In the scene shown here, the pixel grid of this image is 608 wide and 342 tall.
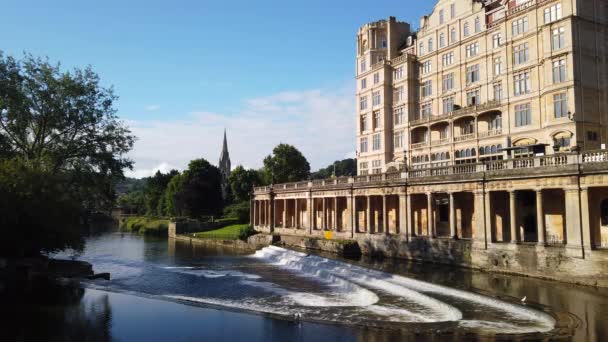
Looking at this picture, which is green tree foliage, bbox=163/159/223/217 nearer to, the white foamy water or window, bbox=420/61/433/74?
window, bbox=420/61/433/74

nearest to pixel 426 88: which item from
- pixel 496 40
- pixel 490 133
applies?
pixel 496 40

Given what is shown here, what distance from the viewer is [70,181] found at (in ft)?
126

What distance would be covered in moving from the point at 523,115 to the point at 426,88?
1583cm

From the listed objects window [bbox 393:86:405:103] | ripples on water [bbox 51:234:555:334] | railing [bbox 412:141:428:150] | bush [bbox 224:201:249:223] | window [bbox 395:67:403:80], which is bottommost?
ripples on water [bbox 51:234:555:334]

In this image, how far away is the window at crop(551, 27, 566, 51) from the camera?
128 feet

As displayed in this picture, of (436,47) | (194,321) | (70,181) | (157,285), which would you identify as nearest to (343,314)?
(194,321)

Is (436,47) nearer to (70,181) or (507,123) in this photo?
(507,123)

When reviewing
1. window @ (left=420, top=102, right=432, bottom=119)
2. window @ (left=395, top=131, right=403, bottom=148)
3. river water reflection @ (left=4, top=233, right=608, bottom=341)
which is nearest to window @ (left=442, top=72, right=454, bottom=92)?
window @ (left=420, top=102, right=432, bottom=119)

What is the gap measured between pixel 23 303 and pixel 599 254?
32.1 m

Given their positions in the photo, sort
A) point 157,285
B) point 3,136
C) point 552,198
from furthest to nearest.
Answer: point 3,136 → point 552,198 → point 157,285

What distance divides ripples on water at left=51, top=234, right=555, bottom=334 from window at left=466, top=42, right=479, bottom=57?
3044 cm

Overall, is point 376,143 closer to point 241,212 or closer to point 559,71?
point 559,71

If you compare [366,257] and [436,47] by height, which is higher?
[436,47]

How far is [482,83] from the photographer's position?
1941 inches
